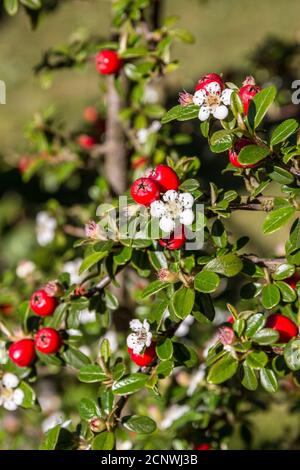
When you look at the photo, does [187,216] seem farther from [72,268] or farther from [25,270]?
[25,270]

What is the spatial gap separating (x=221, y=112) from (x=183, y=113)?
0.23 ft

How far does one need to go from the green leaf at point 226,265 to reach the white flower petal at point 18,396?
492 mm

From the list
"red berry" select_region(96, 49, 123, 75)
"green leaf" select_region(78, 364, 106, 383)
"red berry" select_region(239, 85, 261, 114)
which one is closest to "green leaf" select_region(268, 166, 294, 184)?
"red berry" select_region(239, 85, 261, 114)

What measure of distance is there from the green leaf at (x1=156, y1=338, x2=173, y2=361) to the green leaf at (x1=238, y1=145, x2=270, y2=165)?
35 centimetres

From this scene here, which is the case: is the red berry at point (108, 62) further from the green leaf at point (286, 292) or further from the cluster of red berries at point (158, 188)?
the green leaf at point (286, 292)

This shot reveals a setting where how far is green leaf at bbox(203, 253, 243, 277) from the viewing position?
3.60ft

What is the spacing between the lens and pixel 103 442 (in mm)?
1136

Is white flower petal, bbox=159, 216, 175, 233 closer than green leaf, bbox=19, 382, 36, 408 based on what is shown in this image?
Yes

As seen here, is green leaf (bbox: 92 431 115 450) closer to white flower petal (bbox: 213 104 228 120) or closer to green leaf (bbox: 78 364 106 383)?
green leaf (bbox: 78 364 106 383)

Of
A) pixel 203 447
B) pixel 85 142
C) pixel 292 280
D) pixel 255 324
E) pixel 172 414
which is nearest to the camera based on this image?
pixel 255 324

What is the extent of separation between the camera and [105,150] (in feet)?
6.57

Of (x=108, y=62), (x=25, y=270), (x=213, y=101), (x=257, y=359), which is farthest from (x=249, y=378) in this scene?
(x=25, y=270)
